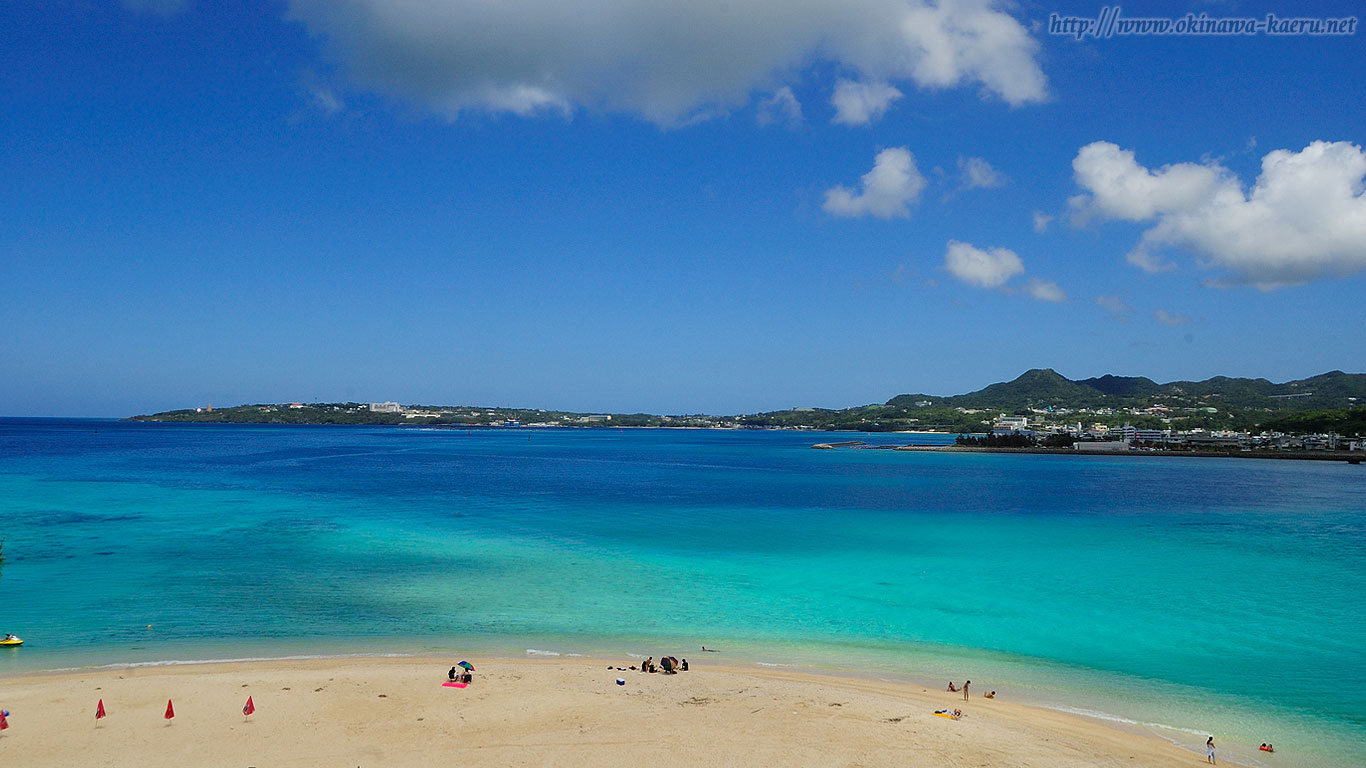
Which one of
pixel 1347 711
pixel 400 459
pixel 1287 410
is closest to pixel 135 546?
pixel 1347 711

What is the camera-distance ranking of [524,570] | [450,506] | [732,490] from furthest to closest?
[732,490] < [450,506] < [524,570]

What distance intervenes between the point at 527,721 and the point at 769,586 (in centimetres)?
1419

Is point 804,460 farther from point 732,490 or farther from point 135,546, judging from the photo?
point 135,546

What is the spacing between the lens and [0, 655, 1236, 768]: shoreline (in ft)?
41.0

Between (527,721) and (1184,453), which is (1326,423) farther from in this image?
(527,721)

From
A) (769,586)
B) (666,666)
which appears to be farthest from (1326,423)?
(666,666)

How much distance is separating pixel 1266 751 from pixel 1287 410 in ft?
789

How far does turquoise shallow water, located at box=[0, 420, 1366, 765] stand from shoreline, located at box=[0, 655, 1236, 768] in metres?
1.88

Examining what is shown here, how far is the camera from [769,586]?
2662cm

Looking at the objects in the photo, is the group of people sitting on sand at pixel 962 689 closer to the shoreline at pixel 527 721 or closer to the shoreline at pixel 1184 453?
the shoreline at pixel 527 721

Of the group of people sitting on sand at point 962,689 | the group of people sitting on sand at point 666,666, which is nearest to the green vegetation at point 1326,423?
the group of people sitting on sand at point 962,689

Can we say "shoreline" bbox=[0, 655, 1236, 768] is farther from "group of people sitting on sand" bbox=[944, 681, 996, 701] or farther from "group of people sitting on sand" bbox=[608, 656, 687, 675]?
"group of people sitting on sand" bbox=[608, 656, 687, 675]

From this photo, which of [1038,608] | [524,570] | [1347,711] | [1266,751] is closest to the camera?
[1266,751]

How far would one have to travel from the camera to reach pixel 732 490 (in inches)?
2457
